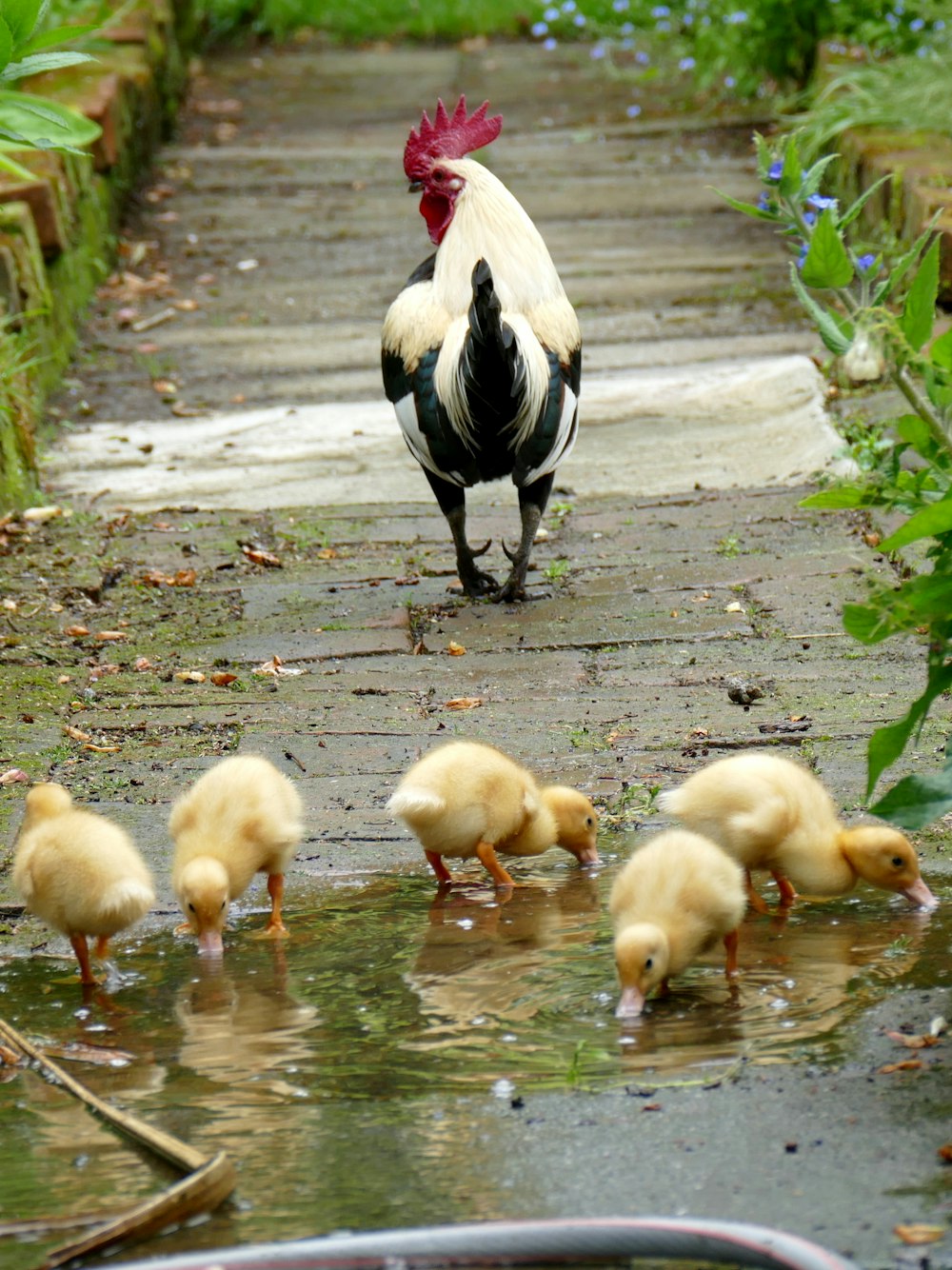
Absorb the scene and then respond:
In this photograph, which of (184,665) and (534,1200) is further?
(184,665)

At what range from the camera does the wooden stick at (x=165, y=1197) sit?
2.31 meters

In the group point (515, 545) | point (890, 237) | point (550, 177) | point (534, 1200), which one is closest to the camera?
point (534, 1200)

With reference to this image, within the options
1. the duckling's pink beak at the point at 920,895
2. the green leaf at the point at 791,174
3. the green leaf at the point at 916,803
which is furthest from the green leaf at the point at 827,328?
the duckling's pink beak at the point at 920,895

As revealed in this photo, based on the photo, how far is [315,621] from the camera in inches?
229

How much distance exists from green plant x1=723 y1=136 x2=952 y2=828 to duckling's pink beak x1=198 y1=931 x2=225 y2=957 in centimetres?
134

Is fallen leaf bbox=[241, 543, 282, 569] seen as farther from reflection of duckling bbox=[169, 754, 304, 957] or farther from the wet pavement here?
reflection of duckling bbox=[169, 754, 304, 957]

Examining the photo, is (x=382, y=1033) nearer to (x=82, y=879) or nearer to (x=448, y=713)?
(x=82, y=879)

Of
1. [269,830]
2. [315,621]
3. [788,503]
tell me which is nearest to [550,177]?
[788,503]

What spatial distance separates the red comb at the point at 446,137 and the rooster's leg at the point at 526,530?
1.38 metres

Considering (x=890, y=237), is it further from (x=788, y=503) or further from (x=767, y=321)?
(x=788, y=503)

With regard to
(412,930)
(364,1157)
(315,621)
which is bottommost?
(315,621)

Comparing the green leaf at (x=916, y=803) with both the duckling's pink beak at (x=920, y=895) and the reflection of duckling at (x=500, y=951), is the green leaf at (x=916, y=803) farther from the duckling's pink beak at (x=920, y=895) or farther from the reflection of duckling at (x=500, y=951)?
the reflection of duckling at (x=500, y=951)

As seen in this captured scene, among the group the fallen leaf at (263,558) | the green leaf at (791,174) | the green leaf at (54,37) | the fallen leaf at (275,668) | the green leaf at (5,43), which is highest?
the green leaf at (5,43)

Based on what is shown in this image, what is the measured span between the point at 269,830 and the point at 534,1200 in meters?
1.40
